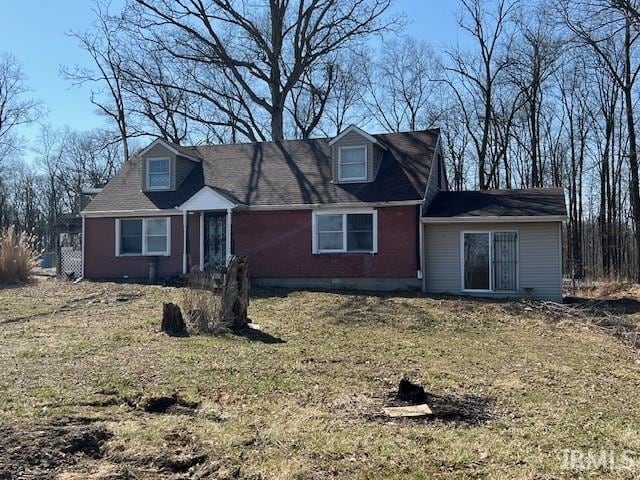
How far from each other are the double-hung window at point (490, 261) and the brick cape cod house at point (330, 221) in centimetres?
3

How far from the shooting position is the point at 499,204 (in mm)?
18391

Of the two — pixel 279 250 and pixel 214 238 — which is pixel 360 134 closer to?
pixel 279 250

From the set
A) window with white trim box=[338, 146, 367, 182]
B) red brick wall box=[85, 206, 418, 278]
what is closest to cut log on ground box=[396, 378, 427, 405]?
red brick wall box=[85, 206, 418, 278]

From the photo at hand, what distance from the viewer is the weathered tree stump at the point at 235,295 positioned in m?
11.3

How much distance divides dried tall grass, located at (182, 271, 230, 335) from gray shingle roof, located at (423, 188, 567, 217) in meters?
8.75

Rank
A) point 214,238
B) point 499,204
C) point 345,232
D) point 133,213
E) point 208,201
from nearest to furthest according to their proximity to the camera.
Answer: point 499,204 → point 345,232 → point 208,201 → point 214,238 → point 133,213

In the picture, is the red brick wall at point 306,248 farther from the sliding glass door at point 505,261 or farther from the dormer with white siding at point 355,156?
the sliding glass door at point 505,261

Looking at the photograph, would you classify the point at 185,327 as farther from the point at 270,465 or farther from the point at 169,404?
the point at 270,465

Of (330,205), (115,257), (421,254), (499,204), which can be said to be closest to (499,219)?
(499,204)

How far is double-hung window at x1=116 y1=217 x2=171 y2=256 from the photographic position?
21.0 meters

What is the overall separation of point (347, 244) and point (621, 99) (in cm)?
2161

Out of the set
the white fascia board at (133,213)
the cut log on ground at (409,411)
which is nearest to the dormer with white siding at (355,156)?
the white fascia board at (133,213)

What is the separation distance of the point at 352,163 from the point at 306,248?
10.9 feet

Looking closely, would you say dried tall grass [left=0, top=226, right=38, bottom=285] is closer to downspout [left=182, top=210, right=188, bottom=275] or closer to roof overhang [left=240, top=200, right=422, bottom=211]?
downspout [left=182, top=210, right=188, bottom=275]
